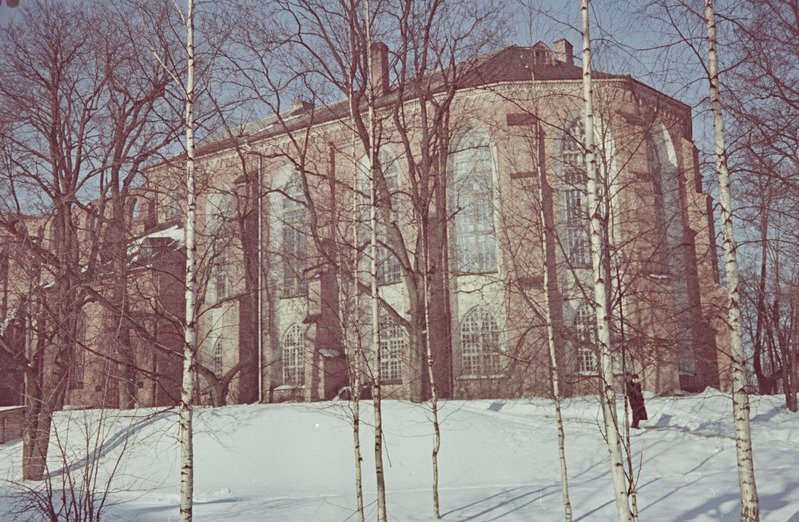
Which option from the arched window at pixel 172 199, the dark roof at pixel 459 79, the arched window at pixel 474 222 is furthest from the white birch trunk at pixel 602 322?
the arched window at pixel 474 222

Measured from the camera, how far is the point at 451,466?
1633 centimetres

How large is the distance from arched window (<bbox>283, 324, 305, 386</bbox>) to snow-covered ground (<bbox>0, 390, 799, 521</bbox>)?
34.6 feet

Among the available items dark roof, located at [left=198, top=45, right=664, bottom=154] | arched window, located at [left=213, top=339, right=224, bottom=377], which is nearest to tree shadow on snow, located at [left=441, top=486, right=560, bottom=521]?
dark roof, located at [left=198, top=45, right=664, bottom=154]

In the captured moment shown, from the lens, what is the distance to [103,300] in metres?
17.0

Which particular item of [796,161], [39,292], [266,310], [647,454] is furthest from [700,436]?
[266,310]

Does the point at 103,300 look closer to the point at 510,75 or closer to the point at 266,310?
the point at 266,310

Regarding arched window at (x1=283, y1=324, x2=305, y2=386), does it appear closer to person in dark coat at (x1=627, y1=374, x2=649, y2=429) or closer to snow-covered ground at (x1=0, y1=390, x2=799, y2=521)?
snow-covered ground at (x1=0, y1=390, x2=799, y2=521)

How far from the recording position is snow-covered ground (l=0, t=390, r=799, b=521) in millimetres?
12602

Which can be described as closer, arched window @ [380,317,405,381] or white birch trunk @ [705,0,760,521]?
white birch trunk @ [705,0,760,521]

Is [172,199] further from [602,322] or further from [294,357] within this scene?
[294,357]

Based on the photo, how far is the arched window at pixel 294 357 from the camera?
30.5m

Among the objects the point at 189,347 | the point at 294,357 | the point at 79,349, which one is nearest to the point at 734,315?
the point at 189,347

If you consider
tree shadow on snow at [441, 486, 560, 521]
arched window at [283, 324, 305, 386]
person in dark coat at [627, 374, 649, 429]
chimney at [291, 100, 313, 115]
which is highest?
chimney at [291, 100, 313, 115]

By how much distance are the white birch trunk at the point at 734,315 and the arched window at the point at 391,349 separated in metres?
19.7
